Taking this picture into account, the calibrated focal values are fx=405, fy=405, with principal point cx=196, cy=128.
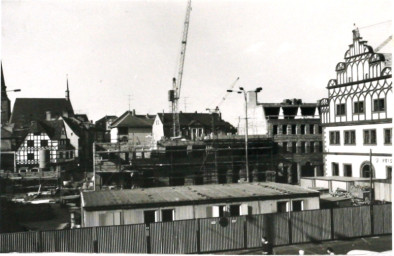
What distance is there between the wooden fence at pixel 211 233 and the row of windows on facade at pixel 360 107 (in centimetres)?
1312

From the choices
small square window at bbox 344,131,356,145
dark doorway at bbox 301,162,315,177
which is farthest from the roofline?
dark doorway at bbox 301,162,315,177

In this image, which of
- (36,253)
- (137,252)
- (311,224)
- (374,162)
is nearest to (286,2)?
(311,224)

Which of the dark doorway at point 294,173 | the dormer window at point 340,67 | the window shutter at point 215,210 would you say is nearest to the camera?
the window shutter at point 215,210

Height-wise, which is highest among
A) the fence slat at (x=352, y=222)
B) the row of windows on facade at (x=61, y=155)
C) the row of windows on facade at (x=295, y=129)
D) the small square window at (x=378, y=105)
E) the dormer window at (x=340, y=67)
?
the dormer window at (x=340, y=67)

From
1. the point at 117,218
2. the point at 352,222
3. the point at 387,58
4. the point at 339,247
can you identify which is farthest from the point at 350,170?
the point at 117,218

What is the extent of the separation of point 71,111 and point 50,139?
27151 mm

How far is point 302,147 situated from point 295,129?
2614mm

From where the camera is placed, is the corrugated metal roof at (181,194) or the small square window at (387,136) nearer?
the corrugated metal roof at (181,194)

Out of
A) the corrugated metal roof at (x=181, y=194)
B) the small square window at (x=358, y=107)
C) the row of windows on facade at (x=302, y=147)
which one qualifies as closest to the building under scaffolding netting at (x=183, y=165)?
the row of windows on facade at (x=302, y=147)

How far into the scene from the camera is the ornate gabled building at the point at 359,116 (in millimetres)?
31578

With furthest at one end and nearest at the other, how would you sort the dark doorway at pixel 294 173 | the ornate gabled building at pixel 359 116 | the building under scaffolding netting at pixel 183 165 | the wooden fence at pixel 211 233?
1. the dark doorway at pixel 294 173
2. the building under scaffolding netting at pixel 183 165
3. the ornate gabled building at pixel 359 116
4. the wooden fence at pixel 211 233

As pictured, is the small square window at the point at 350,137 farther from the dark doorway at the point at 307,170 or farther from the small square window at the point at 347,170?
the dark doorway at the point at 307,170

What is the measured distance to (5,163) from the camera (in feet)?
166

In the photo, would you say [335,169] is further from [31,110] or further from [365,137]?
[31,110]
